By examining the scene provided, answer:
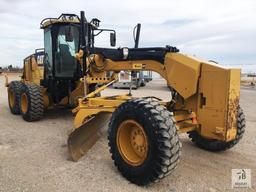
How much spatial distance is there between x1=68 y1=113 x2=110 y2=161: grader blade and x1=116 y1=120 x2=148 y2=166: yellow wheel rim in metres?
1.03

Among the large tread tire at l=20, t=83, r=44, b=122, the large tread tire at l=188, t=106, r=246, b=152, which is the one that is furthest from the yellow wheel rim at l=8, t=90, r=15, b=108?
the large tread tire at l=188, t=106, r=246, b=152

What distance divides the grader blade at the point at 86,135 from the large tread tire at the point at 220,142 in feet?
5.48

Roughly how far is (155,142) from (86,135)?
195cm

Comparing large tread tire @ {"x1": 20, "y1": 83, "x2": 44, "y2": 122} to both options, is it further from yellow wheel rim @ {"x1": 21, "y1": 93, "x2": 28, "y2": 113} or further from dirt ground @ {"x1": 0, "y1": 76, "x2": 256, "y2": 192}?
dirt ground @ {"x1": 0, "y1": 76, "x2": 256, "y2": 192}

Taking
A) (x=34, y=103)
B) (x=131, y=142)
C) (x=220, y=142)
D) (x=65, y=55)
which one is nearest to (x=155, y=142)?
(x=131, y=142)

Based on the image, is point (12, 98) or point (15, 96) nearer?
point (15, 96)

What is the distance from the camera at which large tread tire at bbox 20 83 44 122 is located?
8.24 metres

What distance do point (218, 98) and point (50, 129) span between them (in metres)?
4.36

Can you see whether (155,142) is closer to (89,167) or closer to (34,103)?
(89,167)

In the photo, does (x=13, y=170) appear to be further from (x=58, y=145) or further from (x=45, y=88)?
(x=45, y=88)

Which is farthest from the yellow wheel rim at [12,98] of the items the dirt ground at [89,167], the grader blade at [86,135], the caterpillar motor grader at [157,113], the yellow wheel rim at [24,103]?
the grader blade at [86,135]
